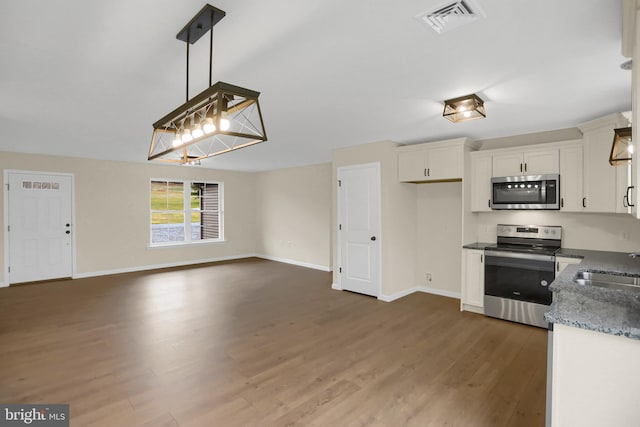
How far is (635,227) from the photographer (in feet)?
11.9

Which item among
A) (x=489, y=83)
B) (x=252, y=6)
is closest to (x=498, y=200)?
(x=489, y=83)

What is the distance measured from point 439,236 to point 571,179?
6.21ft

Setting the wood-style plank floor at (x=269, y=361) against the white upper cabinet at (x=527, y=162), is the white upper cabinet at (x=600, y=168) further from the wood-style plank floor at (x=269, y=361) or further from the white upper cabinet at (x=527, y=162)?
the wood-style plank floor at (x=269, y=361)

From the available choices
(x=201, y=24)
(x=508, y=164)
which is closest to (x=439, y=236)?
(x=508, y=164)

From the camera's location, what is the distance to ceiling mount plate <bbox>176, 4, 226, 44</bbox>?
1676 mm

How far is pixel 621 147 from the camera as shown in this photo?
9.21ft

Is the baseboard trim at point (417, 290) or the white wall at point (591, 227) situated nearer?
the white wall at point (591, 227)

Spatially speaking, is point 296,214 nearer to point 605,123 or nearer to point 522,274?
point 522,274

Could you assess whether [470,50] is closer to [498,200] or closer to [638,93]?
[638,93]

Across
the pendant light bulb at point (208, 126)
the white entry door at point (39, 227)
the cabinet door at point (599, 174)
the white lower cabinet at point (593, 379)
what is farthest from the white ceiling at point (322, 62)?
the white entry door at point (39, 227)

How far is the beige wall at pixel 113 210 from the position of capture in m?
6.47

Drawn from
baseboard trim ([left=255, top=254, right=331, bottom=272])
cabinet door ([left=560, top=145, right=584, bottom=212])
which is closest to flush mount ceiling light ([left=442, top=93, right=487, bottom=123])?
cabinet door ([left=560, top=145, right=584, bottom=212])

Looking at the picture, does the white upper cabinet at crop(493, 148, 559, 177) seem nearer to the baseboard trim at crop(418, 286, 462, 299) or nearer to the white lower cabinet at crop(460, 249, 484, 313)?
the white lower cabinet at crop(460, 249, 484, 313)

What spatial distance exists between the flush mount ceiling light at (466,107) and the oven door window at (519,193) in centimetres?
139
